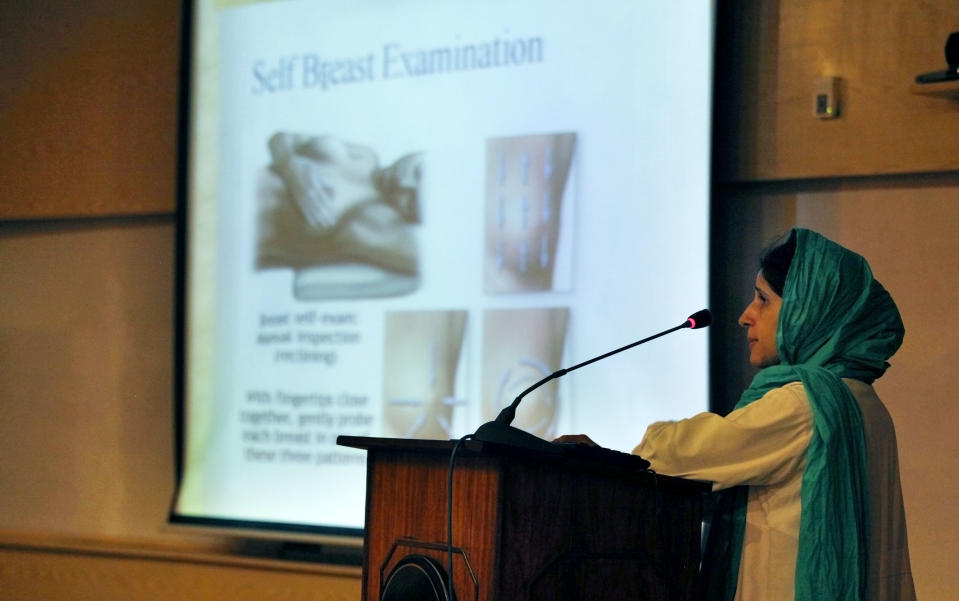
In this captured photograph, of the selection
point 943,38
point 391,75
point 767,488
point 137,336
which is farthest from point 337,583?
point 943,38

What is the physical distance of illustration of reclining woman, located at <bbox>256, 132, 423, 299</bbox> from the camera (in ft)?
12.7

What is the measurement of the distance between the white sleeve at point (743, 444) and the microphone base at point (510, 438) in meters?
0.35

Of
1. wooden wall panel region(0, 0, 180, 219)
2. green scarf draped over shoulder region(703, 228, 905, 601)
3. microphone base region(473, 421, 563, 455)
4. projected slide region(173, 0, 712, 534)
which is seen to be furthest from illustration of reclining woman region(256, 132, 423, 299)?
microphone base region(473, 421, 563, 455)

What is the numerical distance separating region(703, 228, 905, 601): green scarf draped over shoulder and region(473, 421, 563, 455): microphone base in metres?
0.55

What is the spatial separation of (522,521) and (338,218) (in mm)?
2408

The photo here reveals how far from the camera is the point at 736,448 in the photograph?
201cm

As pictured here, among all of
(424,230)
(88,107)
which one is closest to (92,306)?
(88,107)

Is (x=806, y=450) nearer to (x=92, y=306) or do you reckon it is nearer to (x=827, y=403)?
(x=827, y=403)

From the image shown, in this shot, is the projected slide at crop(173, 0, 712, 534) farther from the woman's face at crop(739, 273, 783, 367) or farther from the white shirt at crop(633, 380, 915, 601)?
the white shirt at crop(633, 380, 915, 601)

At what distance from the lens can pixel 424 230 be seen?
382 centimetres

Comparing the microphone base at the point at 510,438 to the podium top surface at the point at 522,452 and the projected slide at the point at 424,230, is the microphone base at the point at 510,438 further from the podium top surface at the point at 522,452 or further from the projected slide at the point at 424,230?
the projected slide at the point at 424,230

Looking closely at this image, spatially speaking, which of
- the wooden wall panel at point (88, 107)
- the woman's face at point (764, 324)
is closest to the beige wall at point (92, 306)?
the wooden wall panel at point (88, 107)

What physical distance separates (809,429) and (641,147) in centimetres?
151

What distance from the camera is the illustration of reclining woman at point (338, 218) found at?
3.87 m
